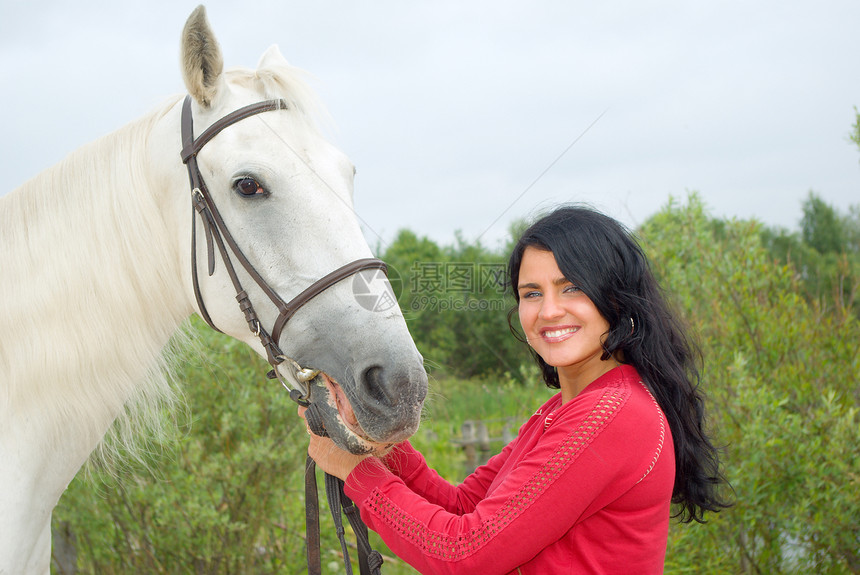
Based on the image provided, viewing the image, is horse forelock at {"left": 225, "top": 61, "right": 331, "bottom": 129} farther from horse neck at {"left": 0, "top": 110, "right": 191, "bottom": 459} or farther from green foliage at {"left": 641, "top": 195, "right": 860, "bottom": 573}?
green foliage at {"left": 641, "top": 195, "right": 860, "bottom": 573}

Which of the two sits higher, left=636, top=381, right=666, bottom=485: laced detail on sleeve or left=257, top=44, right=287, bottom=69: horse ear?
left=257, top=44, right=287, bottom=69: horse ear

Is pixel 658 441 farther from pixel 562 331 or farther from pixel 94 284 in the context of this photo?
pixel 94 284

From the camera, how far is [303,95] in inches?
76.7

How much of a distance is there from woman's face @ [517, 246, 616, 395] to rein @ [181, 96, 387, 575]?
460mm

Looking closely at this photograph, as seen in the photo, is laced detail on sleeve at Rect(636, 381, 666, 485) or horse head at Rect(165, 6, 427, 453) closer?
laced detail on sleeve at Rect(636, 381, 666, 485)

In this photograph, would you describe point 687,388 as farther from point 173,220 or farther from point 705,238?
point 705,238

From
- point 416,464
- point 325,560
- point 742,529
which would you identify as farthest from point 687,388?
point 325,560

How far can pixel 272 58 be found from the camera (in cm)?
223

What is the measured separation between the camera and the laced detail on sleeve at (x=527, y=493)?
145 centimetres

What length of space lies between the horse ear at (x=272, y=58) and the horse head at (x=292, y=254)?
0.46ft

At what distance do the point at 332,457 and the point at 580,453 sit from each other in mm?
750

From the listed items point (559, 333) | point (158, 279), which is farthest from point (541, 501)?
point (158, 279)

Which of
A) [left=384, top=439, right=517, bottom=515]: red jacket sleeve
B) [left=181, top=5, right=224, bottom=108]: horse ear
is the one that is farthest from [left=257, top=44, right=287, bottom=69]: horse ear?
[left=384, top=439, right=517, bottom=515]: red jacket sleeve

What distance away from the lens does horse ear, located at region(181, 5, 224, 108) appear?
71.6 inches
